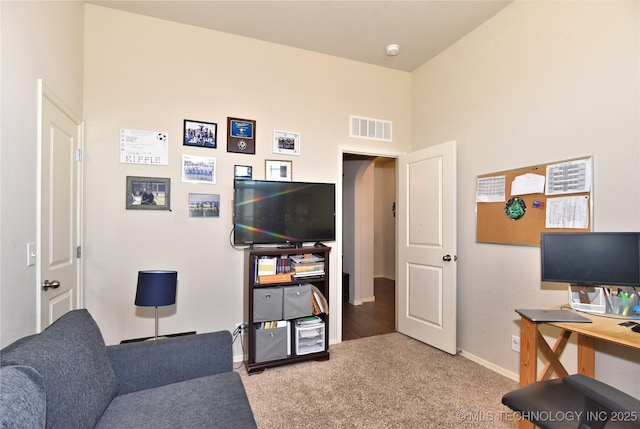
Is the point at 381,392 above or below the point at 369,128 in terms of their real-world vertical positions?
below

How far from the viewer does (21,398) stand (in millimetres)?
781

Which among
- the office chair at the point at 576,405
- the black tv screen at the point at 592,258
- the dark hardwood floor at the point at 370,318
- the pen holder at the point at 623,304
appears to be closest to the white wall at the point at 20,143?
the office chair at the point at 576,405

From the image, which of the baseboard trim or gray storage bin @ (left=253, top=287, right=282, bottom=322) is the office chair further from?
gray storage bin @ (left=253, top=287, right=282, bottom=322)

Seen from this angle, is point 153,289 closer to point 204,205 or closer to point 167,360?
point 167,360

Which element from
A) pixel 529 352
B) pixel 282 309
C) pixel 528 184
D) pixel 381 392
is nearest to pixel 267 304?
pixel 282 309

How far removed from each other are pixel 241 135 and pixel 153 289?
61.9 inches

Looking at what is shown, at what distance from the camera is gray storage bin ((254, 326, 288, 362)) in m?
2.50

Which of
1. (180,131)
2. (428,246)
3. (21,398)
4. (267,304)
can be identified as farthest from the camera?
(428,246)

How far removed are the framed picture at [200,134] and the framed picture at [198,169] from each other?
13 cm

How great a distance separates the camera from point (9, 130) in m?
1.40

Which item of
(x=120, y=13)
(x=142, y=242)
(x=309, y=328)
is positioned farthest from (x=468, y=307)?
(x=120, y=13)

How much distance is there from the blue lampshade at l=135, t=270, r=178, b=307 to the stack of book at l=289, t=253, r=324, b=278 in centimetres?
104

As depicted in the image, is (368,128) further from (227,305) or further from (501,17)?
(227,305)

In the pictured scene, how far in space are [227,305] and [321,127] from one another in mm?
2077
